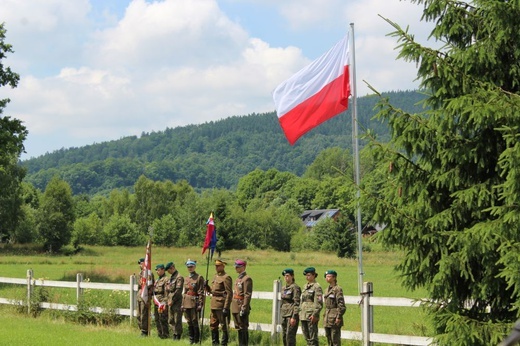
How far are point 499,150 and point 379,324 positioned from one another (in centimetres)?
1167

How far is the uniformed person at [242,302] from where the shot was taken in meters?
14.6

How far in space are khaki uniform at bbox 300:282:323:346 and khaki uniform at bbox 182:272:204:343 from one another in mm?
3189

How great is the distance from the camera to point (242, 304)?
1473 cm

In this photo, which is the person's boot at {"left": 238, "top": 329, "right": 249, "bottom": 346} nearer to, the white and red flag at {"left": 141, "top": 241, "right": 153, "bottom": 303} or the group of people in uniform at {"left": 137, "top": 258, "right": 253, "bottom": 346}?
the group of people in uniform at {"left": 137, "top": 258, "right": 253, "bottom": 346}

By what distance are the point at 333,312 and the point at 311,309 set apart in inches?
19.6

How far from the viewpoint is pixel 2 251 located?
77250 mm

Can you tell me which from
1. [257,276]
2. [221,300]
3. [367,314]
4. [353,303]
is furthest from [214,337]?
[257,276]

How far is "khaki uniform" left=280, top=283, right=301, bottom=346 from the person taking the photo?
546 inches

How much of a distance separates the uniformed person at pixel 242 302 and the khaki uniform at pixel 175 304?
6.68 ft

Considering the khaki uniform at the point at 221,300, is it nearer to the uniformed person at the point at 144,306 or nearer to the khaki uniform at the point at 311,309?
the khaki uniform at the point at 311,309

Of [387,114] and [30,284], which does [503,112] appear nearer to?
[387,114]

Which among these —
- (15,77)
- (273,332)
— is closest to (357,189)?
(273,332)

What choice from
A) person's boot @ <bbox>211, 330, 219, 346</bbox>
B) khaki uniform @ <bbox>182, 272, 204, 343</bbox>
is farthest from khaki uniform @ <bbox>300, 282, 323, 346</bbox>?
khaki uniform @ <bbox>182, 272, 204, 343</bbox>

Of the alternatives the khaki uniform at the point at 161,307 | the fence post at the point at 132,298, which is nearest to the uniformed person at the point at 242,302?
the khaki uniform at the point at 161,307
